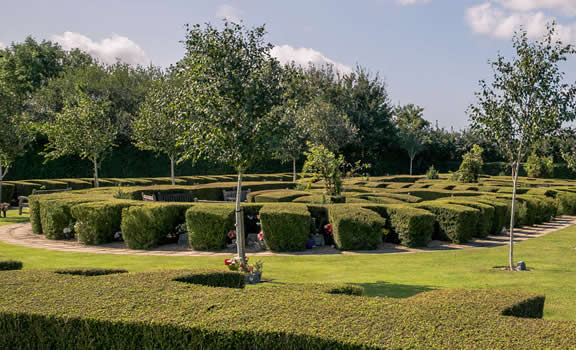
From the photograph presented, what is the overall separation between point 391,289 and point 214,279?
3380mm

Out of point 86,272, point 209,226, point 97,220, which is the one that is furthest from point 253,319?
point 97,220

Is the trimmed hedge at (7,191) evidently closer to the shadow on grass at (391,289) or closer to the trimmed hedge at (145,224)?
the trimmed hedge at (145,224)

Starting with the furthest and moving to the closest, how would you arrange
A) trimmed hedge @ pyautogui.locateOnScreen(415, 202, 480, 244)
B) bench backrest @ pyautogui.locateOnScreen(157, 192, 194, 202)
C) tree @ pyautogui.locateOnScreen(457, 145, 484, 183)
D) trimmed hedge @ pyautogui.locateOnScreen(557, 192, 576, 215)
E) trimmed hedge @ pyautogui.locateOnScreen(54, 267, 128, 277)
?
tree @ pyautogui.locateOnScreen(457, 145, 484, 183) < trimmed hedge @ pyautogui.locateOnScreen(557, 192, 576, 215) < bench backrest @ pyautogui.locateOnScreen(157, 192, 194, 202) < trimmed hedge @ pyautogui.locateOnScreen(415, 202, 480, 244) < trimmed hedge @ pyautogui.locateOnScreen(54, 267, 128, 277)

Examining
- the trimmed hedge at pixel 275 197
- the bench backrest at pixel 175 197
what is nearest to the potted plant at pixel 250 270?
the trimmed hedge at pixel 275 197

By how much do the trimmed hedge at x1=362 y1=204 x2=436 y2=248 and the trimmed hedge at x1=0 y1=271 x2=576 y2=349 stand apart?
748 cm

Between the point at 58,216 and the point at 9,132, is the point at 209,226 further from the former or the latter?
the point at 9,132

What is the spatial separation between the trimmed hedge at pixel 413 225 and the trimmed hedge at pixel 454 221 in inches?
30.0

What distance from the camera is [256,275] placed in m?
8.35

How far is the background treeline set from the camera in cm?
3402

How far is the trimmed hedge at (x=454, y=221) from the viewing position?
505 inches

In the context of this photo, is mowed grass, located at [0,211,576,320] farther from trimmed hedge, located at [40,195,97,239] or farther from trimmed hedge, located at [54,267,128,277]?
trimmed hedge, located at [54,267,128,277]

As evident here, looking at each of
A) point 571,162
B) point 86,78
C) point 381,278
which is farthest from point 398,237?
point 86,78

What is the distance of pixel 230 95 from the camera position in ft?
27.9

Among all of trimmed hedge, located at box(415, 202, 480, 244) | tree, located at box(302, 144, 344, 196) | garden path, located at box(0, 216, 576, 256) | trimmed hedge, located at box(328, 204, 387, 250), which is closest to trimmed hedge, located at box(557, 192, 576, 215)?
garden path, located at box(0, 216, 576, 256)
